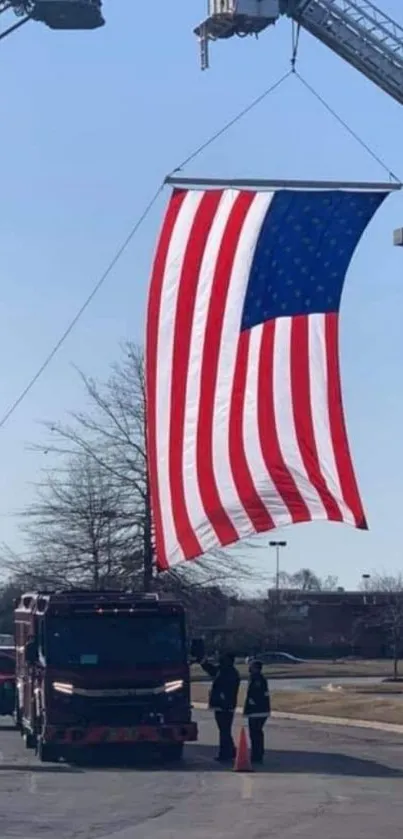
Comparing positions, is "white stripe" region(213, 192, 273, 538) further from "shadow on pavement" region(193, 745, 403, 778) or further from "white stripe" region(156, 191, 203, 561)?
"shadow on pavement" region(193, 745, 403, 778)

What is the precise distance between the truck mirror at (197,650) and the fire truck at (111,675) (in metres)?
0.62

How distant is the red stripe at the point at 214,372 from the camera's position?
15133 millimetres

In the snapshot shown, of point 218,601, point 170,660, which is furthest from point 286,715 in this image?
point 170,660

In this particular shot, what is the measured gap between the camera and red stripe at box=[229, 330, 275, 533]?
14.9 meters

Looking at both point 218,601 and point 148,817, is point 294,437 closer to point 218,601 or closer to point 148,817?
point 148,817

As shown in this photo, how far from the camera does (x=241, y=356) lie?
15.5 meters

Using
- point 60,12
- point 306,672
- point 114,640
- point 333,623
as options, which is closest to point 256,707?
point 114,640

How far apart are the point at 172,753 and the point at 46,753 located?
1710 mm

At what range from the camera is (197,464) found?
15445mm

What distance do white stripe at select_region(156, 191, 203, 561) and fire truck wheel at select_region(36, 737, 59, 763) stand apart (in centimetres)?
771

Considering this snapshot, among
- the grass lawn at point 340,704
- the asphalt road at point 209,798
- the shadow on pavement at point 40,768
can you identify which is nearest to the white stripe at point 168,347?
the asphalt road at point 209,798

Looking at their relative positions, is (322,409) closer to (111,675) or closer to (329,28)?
(111,675)

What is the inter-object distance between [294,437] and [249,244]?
6.42 feet

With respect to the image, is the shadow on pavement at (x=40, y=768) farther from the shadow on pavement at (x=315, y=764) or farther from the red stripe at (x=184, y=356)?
the red stripe at (x=184, y=356)
